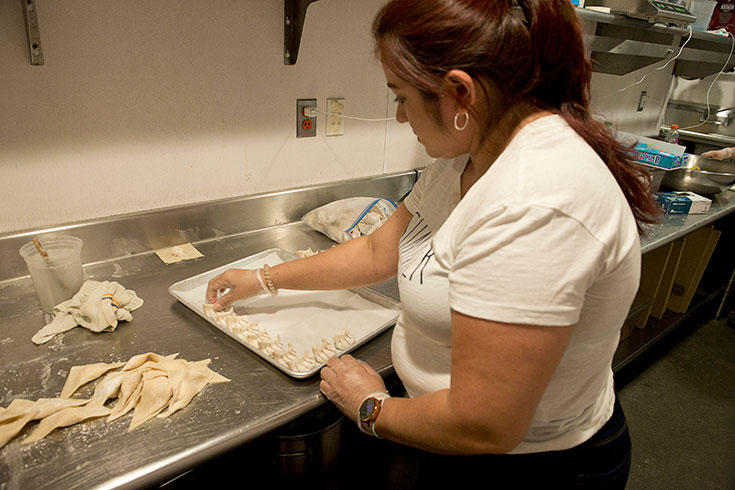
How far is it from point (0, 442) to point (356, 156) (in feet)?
4.07

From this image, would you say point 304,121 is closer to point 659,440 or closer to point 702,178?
point 702,178

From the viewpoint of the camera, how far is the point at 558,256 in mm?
546

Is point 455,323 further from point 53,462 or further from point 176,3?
point 176,3

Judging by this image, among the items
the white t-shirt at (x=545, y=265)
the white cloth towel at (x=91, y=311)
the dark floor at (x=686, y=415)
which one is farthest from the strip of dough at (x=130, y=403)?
the dark floor at (x=686, y=415)

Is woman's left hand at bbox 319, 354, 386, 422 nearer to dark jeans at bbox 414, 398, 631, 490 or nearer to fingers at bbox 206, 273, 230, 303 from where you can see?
dark jeans at bbox 414, 398, 631, 490

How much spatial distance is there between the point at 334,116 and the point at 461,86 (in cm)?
97

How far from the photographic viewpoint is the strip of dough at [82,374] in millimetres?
800

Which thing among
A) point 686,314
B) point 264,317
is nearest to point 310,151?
point 264,317

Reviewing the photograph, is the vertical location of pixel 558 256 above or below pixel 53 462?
above

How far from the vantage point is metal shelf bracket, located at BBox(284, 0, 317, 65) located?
1.30 metres

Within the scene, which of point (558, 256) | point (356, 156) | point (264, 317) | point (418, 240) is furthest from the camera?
point (356, 156)

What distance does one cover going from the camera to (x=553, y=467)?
2.57 ft

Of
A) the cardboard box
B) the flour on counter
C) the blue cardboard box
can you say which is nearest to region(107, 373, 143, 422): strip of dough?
the flour on counter

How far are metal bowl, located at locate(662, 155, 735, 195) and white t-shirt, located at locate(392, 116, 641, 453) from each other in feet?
5.47
